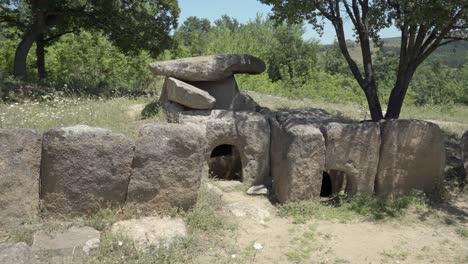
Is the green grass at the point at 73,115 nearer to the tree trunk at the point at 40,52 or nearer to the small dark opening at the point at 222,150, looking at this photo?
the small dark opening at the point at 222,150

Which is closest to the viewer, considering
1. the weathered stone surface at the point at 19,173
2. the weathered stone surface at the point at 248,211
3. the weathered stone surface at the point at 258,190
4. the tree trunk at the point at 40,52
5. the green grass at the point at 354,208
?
the weathered stone surface at the point at 19,173

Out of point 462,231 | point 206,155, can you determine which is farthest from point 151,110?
point 462,231

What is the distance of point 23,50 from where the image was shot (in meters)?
12.6

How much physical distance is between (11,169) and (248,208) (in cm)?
301

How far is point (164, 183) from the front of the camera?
546 cm

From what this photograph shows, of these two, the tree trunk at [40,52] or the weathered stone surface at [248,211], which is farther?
the tree trunk at [40,52]

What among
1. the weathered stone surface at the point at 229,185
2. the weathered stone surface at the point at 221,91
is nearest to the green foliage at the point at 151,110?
the weathered stone surface at the point at 221,91

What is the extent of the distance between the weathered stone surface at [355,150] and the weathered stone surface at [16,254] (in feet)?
13.4

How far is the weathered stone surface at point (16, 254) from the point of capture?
3895 millimetres

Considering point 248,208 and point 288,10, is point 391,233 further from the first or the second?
point 288,10

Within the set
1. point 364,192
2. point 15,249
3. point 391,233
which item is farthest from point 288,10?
point 15,249

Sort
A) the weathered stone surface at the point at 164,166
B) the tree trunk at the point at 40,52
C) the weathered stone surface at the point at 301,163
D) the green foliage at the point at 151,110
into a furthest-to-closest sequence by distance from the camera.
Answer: the tree trunk at the point at 40,52
the green foliage at the point at 151,110
the weathered stone surface at the point at 301,163
the weathered stone surface at the point at 164,166

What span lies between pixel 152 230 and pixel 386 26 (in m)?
6.71

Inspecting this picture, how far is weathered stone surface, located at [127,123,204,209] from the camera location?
17.6 ft
